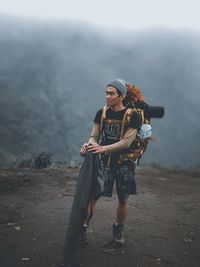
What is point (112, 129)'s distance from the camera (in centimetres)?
434

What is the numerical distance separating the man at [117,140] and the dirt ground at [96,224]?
44 centimetres

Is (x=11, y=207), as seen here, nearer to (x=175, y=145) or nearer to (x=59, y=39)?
(x=175, y=145)

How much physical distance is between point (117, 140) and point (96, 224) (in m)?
1.76

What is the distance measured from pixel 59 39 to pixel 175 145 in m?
13.3

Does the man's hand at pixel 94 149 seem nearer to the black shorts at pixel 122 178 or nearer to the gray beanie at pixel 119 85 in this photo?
the black shorts at pixel 122 178

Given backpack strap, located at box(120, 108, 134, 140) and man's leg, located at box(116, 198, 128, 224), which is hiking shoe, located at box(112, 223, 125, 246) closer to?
man's leg, located at box(116, 198, 128, 224)

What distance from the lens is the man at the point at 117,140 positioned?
4.24m

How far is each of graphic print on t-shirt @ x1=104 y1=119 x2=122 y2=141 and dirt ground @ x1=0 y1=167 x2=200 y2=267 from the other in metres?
1.35

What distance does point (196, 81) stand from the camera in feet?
106

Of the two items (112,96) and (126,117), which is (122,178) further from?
(112,96)

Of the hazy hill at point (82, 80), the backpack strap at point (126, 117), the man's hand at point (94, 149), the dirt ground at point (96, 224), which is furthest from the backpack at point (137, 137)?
the hazy hill at point (82, 80)

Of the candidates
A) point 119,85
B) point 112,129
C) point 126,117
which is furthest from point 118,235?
point 119,85

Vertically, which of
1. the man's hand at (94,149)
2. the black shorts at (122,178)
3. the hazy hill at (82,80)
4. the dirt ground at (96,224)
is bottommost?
the dirt ground at (96,224)

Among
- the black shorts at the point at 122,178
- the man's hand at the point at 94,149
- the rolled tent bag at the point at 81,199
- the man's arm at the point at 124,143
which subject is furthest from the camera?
the black shorts at the point at 122,178
